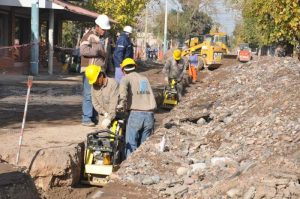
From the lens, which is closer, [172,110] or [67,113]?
[67,113]

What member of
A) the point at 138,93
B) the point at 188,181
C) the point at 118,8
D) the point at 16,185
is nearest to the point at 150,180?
the point at 188,181

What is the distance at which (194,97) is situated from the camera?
1906 cm

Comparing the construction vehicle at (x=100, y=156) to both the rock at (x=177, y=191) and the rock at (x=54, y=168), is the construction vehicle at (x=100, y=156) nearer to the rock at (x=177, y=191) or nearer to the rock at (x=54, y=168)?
the rock at (x=54, y=168)

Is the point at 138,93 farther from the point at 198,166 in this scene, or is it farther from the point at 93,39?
the point at 93,39

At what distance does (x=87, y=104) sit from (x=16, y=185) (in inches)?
149

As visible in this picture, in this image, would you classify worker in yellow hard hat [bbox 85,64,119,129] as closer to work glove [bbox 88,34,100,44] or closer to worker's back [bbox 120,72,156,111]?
worker's back [bbox 120,72,156,111]

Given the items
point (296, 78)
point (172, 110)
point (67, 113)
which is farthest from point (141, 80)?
point (296, 78)

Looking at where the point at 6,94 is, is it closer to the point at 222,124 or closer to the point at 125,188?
the point at 222,124

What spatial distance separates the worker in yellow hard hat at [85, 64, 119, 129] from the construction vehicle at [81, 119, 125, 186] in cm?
56

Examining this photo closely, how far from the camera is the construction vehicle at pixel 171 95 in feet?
51.0

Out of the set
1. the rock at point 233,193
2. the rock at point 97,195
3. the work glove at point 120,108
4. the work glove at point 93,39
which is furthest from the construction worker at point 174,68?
the rock at point 233,193

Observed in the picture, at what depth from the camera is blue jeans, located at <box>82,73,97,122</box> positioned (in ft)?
32.9

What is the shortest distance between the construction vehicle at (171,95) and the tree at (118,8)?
1961cm

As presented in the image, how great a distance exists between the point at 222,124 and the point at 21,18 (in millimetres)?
18547
